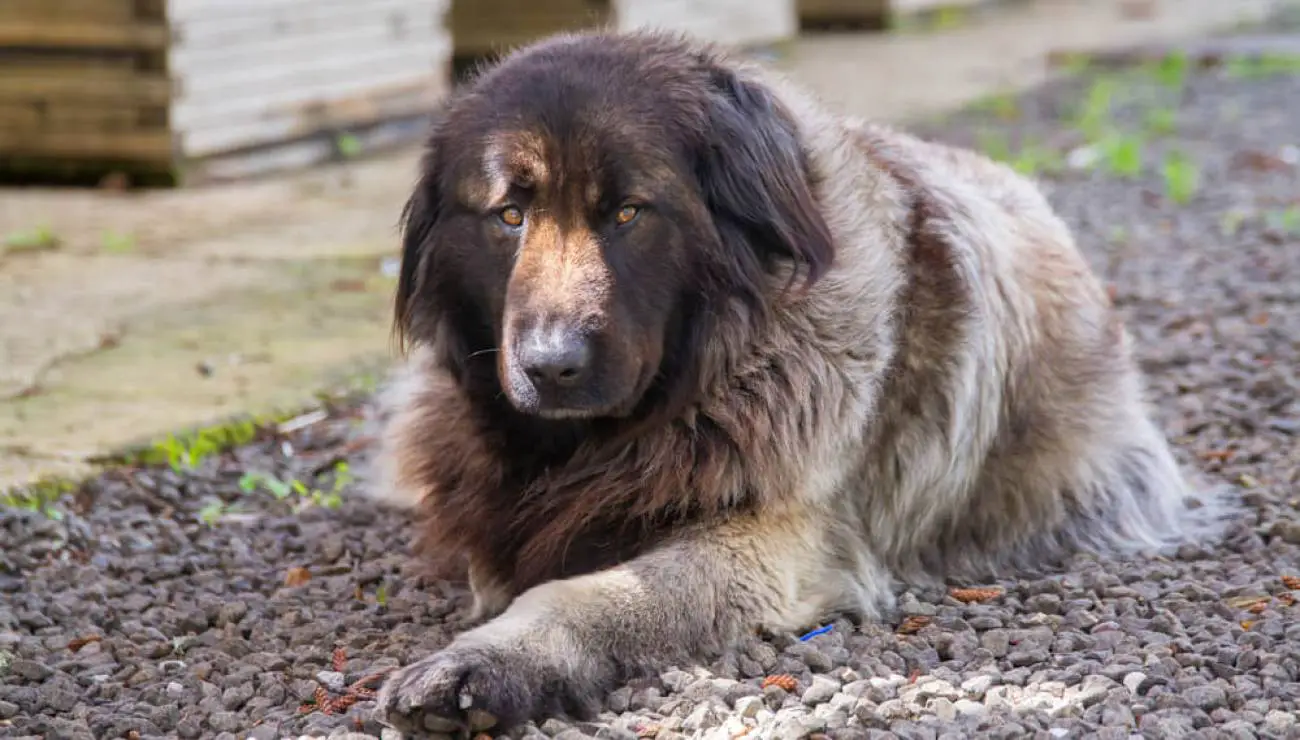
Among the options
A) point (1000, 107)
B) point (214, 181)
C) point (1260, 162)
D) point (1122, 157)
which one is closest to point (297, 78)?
point (214, 181)

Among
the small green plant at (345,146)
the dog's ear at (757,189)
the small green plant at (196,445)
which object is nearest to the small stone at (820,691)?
the dog's ear at (757,189)

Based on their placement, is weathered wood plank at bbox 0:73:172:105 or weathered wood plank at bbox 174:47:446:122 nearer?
weathered wood plank at bbox 0:73:172:105

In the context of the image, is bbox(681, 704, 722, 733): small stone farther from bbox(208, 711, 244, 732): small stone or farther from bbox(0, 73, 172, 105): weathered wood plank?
bbox(0, 73, 172, 105): weathered wood plank

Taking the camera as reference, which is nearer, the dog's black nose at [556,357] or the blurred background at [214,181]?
the dog's black nose at [556,357]

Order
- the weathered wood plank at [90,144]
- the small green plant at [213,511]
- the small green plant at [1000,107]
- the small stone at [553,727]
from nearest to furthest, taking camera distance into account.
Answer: the small stone at [553,727]
the small green plant at [213,511]
the weathered wood plank at [90,144]
the small green plant at [1000,107]

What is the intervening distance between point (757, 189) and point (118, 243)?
4.76 m

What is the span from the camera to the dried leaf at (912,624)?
3.60 m

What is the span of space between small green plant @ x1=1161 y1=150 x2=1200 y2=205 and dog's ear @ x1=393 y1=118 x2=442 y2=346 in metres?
5.62

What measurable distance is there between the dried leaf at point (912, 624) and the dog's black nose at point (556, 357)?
3.11 feet

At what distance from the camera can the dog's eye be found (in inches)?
141

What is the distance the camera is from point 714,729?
3025 millimetres

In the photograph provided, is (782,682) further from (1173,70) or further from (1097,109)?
(1173,70)

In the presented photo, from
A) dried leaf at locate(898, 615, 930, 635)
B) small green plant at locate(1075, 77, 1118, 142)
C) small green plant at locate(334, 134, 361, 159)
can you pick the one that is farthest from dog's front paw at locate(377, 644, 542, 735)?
small green plant at locate(1075, 77, 1118, 142)

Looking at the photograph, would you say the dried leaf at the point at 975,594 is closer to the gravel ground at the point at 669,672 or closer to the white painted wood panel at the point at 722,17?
the gravel ground at the point at 669,672
